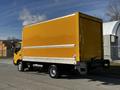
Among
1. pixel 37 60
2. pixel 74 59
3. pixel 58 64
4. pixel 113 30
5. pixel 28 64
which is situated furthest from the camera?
pixel 113 30

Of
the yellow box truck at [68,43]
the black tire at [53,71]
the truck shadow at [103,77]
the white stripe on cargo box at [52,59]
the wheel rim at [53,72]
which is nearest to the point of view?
the truck shadow at [103,77]

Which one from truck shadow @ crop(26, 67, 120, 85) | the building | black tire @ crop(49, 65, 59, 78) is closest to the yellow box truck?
black tire @ crop(49, 65, 59, 78)

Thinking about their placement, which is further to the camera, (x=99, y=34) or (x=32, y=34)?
(x=32, y=34)

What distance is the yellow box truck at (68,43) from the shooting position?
13969 millimetres

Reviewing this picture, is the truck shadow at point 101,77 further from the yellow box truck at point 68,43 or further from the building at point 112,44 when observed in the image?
the building at point 112,44

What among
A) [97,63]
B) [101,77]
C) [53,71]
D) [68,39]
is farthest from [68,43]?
[101,77]

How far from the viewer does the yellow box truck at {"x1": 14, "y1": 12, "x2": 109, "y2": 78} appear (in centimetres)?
1397

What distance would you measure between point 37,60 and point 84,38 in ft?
14.5

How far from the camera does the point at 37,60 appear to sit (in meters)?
17.4

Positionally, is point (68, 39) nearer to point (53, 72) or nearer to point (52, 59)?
point (52, 59)

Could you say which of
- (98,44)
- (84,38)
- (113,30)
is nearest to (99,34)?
(98,44)

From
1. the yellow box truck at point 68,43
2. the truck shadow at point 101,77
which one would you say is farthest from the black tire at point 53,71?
the truck shadow at point 101,77

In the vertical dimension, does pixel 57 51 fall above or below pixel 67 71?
above

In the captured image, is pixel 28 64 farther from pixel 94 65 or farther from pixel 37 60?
pixel 94 65
